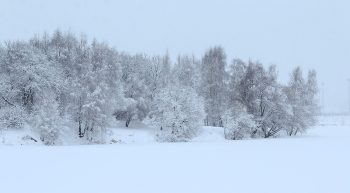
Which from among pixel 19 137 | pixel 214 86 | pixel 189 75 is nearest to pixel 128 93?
pixel 189 75

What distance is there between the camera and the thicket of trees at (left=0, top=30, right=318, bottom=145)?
2727 cm

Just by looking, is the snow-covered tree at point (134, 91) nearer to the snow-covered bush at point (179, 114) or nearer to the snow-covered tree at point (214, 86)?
the snow-covered bush at point (179, 114)

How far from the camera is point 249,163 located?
10000 mm

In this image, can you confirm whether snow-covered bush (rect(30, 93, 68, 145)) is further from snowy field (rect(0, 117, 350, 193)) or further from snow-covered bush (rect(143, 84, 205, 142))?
snowy field (rect(0, 117, 350, 193))

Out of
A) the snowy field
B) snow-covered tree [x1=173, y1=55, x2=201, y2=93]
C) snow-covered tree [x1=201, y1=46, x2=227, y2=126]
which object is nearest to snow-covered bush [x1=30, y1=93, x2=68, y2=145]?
the snowy field

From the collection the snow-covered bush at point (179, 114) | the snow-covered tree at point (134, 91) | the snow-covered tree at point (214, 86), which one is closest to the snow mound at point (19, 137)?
the snow-covered tree at point (134, 91)

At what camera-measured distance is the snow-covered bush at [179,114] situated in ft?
90.2

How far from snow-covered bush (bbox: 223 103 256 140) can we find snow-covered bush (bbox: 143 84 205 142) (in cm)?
374

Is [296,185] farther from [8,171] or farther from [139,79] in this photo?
[139,79]

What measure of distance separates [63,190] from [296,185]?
635cm

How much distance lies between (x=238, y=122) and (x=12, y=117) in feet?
81.9

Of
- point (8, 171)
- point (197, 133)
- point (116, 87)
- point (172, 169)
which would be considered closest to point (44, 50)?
point (116, 87)

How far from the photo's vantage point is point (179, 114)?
27562 millimetres

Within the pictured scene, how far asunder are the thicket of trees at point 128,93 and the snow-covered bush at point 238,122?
0.40ft
